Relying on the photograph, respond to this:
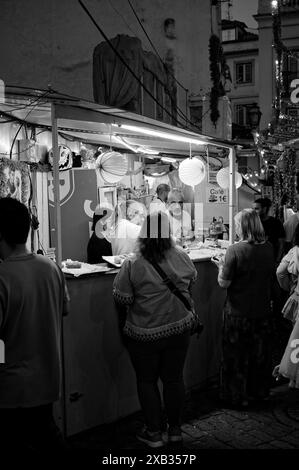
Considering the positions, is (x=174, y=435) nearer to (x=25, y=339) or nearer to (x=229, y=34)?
(x=25, y=339)

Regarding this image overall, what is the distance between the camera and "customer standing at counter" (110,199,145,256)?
739cm

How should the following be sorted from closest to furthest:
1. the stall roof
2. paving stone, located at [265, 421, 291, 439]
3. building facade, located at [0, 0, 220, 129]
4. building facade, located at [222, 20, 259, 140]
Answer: the stall roof, paving stone, located at [265, 421, 291, 439], building facade, located at [0, 0, 220, 129], building facade, located at [222, 20, 259, 140]

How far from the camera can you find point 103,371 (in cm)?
512

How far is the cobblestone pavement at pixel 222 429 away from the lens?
15.5ft

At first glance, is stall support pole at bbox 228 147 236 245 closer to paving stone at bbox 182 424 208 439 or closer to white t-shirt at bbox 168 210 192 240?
white t-shirt at bbox 168 210 192 240

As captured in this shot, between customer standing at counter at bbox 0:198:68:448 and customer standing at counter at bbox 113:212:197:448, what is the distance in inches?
51.4

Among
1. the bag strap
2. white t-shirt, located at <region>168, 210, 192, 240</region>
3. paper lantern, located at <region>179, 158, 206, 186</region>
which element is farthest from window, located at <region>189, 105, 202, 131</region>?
the bag strap

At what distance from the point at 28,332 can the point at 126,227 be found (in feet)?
15.0

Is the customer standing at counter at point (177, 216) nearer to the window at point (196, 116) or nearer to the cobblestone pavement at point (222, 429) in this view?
the cobblestone pavement at point (222, 429)

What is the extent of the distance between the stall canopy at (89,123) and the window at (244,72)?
107 feet

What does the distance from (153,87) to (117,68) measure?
6.91ft

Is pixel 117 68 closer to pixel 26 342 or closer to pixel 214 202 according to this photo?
pixel 214 202

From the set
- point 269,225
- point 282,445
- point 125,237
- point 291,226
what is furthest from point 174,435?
point 291,226

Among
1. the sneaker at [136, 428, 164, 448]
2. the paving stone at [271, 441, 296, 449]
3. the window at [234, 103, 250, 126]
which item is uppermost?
the window at [234, 103, 250, 126]
